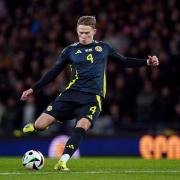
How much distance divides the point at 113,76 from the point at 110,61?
1.87ft

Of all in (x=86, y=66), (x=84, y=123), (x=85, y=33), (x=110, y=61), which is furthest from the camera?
(x=110, y=61)

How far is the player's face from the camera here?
10148 mm

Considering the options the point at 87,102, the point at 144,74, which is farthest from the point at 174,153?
the point at 87,102

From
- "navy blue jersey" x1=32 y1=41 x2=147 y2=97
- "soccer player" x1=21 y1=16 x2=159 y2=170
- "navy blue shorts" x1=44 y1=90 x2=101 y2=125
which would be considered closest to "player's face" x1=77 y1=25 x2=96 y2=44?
"soccer player" x1=21 y1=16 x2=159 y2=170

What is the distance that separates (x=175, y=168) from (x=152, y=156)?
19.5 feet

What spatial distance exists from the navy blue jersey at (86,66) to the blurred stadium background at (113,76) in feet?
20.7

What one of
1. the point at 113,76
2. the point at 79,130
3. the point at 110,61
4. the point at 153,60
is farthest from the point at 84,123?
the point at 113,76

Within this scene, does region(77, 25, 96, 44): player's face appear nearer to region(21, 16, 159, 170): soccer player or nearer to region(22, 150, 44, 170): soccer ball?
region(21, 16, 159, 170): soccer player

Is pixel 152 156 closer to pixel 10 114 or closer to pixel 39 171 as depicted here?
pixel 10 114

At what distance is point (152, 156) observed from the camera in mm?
16781

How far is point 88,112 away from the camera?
396 inches

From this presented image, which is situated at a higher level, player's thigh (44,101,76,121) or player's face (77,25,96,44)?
player's face (77,25,96,44)

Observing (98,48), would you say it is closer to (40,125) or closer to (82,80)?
(82,80)

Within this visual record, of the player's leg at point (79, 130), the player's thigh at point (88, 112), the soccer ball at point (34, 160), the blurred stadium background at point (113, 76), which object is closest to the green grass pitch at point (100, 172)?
the soccer ball at point (34, 160)
